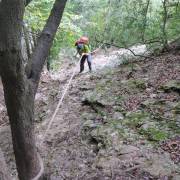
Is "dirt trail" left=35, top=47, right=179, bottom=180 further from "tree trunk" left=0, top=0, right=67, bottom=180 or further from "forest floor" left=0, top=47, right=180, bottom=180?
"tree trunk" left=0, top=0, right=67, bottom=180

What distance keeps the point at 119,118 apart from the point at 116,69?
3.54 metres

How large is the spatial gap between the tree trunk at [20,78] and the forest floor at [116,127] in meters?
0.99

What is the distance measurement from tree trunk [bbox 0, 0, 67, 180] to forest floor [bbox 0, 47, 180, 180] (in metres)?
0.99

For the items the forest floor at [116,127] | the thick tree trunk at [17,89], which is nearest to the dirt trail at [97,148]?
the forest floor at [116,127]

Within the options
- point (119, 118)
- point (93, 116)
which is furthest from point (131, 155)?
point (93, 116)

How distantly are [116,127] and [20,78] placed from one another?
2.98m

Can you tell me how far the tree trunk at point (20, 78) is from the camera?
323 cm

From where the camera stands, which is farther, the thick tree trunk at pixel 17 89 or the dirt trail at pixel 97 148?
the dirt trail at pixel 97 148

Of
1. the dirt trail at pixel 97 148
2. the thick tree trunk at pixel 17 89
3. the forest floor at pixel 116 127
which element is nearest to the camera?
the thick tree trunk at pixel 17 89

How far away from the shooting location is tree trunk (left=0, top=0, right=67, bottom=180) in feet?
10.6

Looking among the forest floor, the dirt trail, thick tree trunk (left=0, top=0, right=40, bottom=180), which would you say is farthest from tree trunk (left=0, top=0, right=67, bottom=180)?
the dirt trail

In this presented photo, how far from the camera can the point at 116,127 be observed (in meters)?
6.09

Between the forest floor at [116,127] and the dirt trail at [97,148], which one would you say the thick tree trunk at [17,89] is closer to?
the forest floor at [116,127]

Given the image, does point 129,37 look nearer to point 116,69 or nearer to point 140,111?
point 116,69
